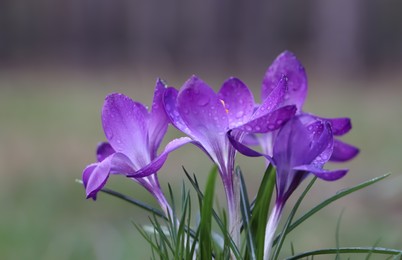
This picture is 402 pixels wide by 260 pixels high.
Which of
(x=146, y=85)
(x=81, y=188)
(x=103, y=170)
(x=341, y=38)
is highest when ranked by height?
(x=103, y=170)

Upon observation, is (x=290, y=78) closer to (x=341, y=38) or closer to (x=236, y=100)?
(x=236, y=100)

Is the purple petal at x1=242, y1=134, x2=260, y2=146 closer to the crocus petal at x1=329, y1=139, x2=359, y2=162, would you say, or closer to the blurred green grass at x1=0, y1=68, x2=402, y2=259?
the crocus petal at x1=329, y1=139, x2=359, y2=162

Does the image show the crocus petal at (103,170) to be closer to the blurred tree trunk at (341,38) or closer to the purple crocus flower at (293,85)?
the purple crocus flower at (293,85)

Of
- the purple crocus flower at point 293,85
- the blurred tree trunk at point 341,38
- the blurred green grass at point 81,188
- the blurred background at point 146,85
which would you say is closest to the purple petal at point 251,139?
the purple crocus flower at point 293,85

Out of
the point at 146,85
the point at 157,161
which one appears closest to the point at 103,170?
the point at 157,161

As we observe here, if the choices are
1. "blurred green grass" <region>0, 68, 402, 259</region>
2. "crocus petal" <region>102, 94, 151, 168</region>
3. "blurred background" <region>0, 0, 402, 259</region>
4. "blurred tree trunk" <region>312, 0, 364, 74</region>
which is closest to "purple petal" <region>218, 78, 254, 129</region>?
"crocus petal" <region>102, 94, 151, 168</region>

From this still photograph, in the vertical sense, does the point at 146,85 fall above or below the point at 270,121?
below
